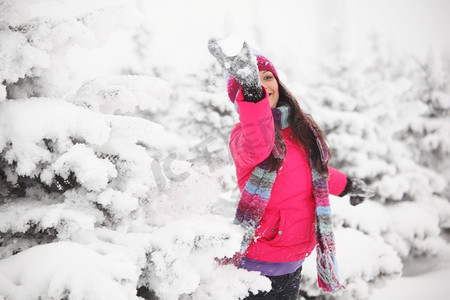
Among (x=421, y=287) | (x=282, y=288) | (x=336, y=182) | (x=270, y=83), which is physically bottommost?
(x=421, y=287)

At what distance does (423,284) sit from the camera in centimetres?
604

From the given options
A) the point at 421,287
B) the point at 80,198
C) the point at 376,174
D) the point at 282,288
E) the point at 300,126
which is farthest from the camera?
the point at 376,174

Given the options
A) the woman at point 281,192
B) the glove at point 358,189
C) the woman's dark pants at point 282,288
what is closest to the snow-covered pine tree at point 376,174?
the glove at point 358,189

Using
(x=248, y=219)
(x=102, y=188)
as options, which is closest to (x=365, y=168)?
(x=248, y=219)

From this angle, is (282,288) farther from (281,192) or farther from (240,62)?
(240,62)

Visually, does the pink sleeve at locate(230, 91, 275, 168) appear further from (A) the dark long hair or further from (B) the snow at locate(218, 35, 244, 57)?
(A) the dark long hair

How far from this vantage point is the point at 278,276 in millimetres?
2102

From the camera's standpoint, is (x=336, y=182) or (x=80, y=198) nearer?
(x=80, y=198)

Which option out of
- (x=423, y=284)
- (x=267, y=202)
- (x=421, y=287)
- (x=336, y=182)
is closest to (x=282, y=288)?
(x=267, y=202)

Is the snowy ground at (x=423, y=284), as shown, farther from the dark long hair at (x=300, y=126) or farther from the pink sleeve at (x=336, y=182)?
the dark long hair at (x=300, y=126)

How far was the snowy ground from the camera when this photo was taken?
214 inches

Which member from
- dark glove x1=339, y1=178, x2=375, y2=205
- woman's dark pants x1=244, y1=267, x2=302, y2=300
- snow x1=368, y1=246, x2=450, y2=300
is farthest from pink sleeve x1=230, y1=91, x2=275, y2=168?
snow x1=368, y1=246, x2=450, y2=300

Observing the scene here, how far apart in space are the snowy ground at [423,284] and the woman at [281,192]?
424cm

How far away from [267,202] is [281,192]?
17 centimetres
